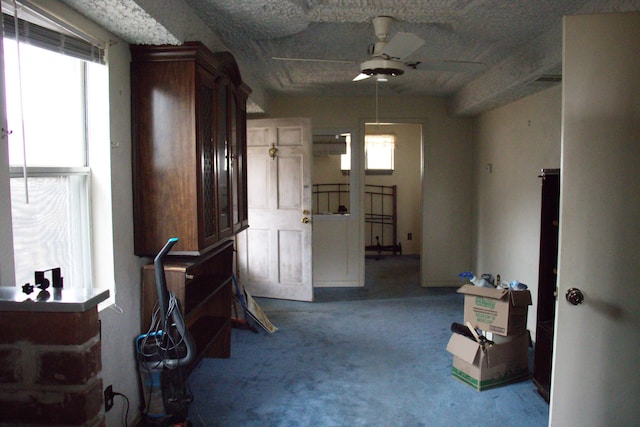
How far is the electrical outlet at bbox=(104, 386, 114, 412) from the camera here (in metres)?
2.04

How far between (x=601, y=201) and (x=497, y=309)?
1.36 metres

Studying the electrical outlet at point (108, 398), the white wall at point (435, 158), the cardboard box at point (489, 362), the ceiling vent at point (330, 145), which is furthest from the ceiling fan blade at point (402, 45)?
the ceiling vent at point (330, 145)

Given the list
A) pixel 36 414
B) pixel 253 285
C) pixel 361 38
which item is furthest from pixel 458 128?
pixel 36 414

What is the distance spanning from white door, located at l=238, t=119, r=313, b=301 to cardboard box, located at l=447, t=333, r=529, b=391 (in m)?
2.12

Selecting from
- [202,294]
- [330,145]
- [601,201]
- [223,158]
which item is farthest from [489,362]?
[330,145]

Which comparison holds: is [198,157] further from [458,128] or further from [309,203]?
[458,128]

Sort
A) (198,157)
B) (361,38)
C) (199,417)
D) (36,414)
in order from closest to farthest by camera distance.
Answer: (36,414)
(198,157)
(199,417)
(361,38)

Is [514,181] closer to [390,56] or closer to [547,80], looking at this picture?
[547,80]

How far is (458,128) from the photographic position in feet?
17.6

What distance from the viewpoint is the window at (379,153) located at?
24.5ft

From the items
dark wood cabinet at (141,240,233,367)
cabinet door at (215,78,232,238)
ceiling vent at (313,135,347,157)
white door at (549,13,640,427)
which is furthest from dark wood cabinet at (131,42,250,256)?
ceiling vent at (313,135,347,157)

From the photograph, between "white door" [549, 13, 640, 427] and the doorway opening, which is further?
the doorway opening

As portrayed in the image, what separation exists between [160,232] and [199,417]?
1100 mm

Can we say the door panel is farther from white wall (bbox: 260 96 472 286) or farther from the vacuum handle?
the vacuum handle
